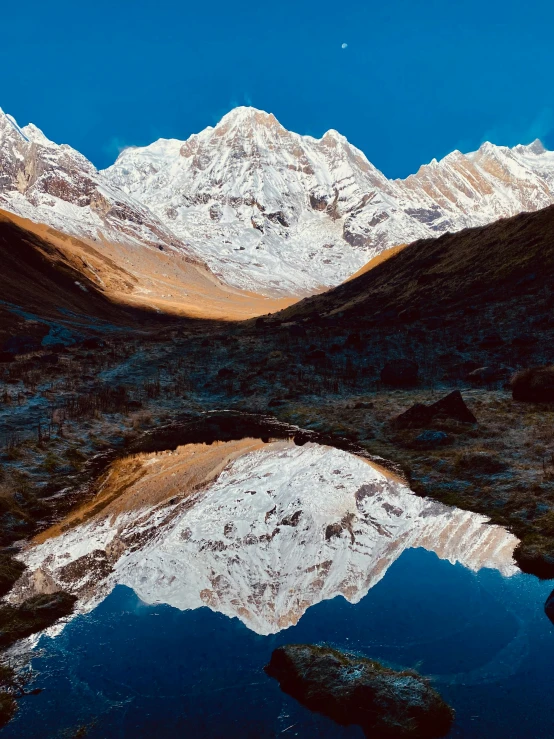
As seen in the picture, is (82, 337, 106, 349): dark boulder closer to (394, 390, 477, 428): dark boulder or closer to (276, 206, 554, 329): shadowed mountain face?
(276, 206, 554, 329): shadowed mountain face

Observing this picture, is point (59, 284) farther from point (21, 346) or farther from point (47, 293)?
point (21, 346)

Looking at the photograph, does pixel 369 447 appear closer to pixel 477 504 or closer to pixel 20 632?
pixel 477 504

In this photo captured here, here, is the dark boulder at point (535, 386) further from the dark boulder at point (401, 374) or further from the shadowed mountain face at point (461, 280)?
the shadowed mountain face at point (461, 280)

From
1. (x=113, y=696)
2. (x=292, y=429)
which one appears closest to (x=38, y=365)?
(x=292, y=429)

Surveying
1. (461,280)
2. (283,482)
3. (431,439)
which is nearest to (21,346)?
(283,482)

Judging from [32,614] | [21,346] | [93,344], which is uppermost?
[93,344]

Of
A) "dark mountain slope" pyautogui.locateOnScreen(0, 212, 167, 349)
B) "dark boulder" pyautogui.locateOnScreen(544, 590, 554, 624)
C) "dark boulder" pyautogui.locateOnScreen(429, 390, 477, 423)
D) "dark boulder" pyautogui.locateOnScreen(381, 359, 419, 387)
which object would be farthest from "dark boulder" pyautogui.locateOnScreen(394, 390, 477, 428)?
"dark mountain slope" pyautogui.locateOnScreen(0, 212, 167, 349)
